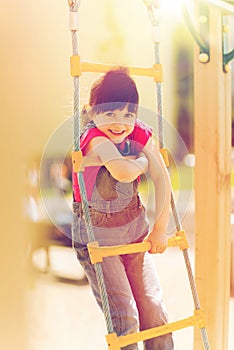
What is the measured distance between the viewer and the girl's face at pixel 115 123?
122cm

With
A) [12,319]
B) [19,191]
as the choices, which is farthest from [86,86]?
[12,319]

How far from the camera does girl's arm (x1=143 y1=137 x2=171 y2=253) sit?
4.11 ft

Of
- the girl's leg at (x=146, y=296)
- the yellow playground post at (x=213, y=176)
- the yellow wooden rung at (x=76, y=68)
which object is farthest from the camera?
the yellow playground post at (x=213, y=176)

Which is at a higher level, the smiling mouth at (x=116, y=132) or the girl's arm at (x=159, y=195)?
the smiling mouth at (x=116, y=132)

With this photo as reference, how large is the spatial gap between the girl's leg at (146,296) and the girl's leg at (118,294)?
39 mm

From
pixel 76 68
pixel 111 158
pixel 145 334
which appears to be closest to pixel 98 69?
pixel 76 68

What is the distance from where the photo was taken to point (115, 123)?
1222 millimetres

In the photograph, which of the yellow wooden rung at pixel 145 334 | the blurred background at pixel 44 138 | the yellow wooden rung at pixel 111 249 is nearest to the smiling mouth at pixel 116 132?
the blurred background at pixel 44 138

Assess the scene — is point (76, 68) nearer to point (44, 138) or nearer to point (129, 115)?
point (129, 115)

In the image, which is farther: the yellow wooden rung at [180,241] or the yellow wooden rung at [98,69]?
the yellow wooden rung at [180,241]

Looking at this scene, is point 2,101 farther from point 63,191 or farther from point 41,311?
point 41,311

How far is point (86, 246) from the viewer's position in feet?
4.03

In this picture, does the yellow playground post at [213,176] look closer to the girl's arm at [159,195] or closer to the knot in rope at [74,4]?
the girl's arm at [159,195]

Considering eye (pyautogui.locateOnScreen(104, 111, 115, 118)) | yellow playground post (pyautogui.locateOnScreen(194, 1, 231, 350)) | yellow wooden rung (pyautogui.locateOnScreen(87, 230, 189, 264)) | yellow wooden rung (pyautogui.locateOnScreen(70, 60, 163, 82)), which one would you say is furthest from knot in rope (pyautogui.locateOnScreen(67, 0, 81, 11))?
yellow playground post (pyautogui.locateOnScreen(194, 1, 231, 350))
